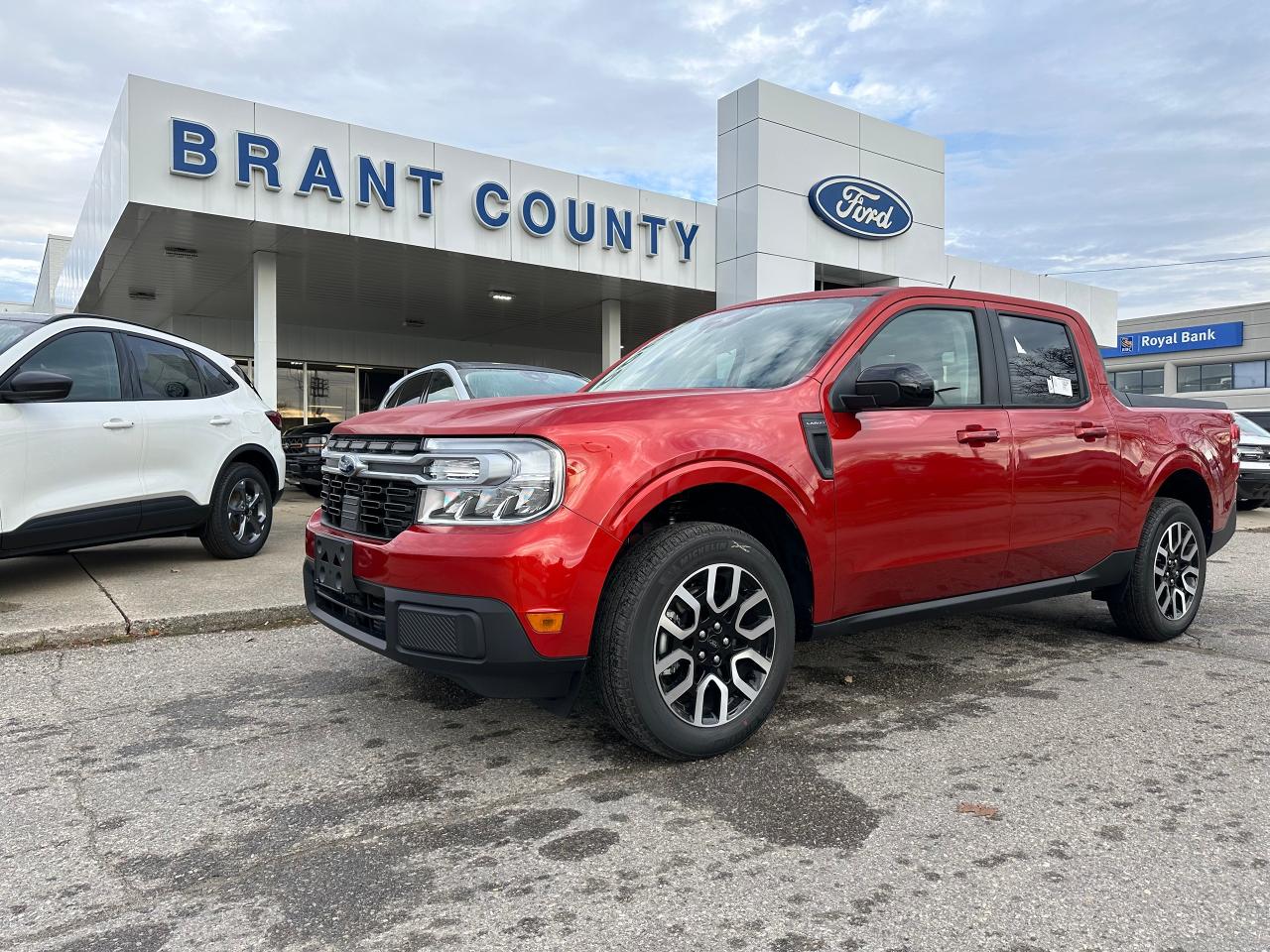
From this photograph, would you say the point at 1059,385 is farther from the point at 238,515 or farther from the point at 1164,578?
the point at 238,515

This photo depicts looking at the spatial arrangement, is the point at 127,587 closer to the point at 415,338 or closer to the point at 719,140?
the point at 719,140

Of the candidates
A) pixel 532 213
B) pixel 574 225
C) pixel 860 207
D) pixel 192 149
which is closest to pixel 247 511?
pixel 192 149

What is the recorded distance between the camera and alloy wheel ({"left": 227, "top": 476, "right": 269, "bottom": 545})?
7141mm

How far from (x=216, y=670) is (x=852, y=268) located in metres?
16.1

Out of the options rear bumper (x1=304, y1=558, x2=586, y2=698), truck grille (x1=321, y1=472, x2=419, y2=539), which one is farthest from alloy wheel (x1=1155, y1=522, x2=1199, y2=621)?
truck grille (x1=321, y1=472, x2=419, y2=539)

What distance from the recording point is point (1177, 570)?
498 centimetres

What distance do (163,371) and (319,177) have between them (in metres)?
6.75

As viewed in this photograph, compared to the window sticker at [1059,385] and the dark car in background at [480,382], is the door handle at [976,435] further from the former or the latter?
the dark car in background at [480,382]

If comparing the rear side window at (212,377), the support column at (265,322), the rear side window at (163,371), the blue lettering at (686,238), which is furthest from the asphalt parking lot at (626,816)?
the blue lettering at (686,238)

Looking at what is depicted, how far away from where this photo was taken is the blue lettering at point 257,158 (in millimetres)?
11703

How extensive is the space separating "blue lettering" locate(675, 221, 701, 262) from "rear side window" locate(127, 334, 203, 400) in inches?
433

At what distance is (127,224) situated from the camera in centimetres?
1220

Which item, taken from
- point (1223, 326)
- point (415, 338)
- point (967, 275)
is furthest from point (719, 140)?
point (1223, 326)

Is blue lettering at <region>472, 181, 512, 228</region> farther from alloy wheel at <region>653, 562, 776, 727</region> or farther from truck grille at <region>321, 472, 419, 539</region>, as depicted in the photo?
alloy wheel at <region>653, 562, 776, 727</region>
